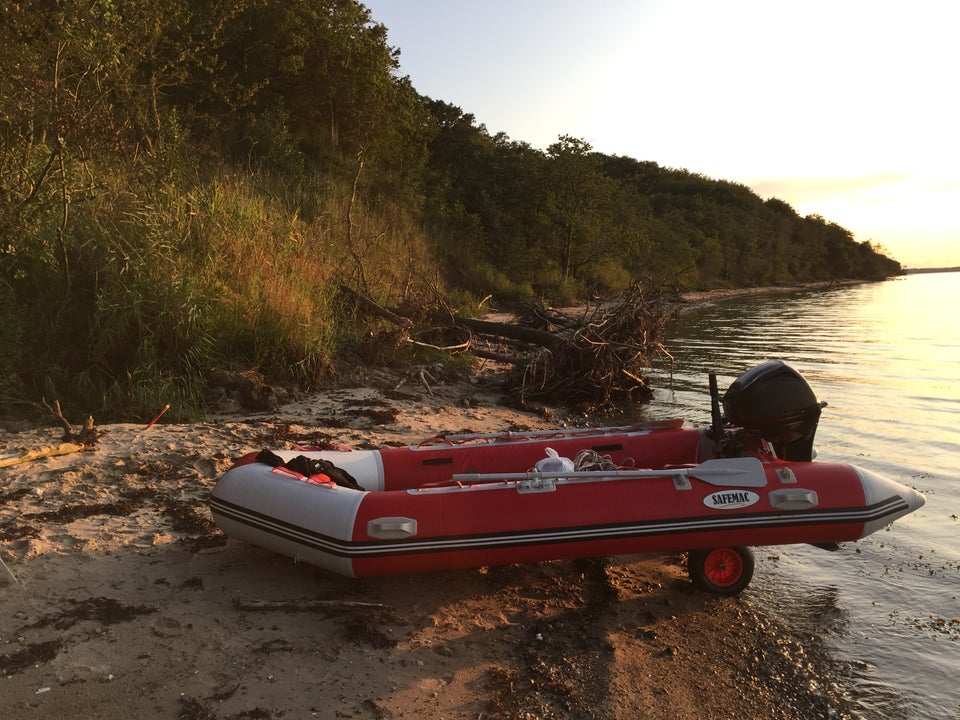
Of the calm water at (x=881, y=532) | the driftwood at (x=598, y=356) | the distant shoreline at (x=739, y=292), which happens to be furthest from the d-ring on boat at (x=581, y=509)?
the distant shoreline at (x=739, y=292)

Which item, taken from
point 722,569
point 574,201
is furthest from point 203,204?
point 574,201

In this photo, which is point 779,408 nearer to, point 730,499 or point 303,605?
point 730,499

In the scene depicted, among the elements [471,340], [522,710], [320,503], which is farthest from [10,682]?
[471,340]

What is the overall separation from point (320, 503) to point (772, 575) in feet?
9.41

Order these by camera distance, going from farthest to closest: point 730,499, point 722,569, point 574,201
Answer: point 574,201 → point 722,569 → point 730,499

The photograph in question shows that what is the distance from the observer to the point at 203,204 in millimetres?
7344

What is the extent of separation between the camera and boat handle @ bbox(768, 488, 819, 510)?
12.2 ft

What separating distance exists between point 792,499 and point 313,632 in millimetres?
→ 2716

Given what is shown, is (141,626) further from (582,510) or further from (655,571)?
(655,571)

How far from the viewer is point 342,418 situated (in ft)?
21.7

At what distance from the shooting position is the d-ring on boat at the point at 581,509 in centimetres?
345

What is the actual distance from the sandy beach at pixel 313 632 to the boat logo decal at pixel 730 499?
0.56 metres

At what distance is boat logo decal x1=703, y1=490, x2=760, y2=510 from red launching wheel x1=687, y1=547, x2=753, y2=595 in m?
0.27

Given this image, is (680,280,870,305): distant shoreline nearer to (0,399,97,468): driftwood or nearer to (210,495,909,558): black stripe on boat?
(210,495,909,558): black stripe on boat
